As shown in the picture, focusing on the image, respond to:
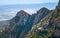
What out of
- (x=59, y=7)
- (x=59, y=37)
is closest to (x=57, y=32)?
(x=59, y=37)

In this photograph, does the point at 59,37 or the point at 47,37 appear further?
the point at 47,37

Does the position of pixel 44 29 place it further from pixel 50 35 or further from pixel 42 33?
pixel 50 35

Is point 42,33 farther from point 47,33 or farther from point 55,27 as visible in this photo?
point 55,27

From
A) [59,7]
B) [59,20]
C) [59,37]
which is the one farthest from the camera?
[59,7]

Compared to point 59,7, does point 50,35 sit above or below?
below

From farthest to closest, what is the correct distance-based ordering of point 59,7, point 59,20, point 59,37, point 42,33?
point 59,7 < point 42,33 < point 59,20 < point 59,37

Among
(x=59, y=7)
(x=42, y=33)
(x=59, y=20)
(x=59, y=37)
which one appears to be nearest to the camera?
(x=59, y=37)

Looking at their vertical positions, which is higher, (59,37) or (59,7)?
(59,7)

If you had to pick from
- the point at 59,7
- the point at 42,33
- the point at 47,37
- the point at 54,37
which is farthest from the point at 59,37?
the point at 59,7

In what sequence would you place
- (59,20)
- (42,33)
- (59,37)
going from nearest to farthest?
1. (59,37)
2. (59,20)
3. (42,33)
